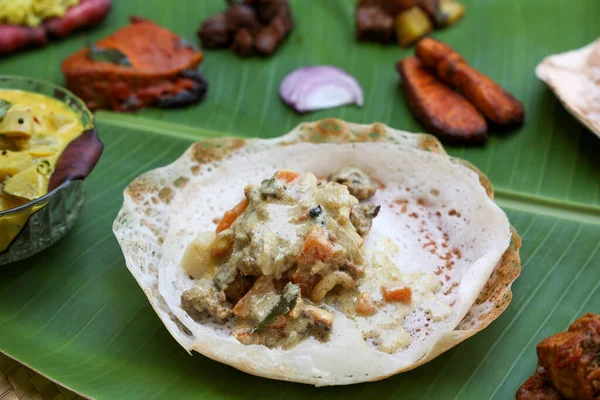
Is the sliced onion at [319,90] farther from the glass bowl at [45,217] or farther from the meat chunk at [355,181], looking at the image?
the glass bowl at [45,217]

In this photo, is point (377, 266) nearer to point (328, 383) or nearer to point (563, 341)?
point (328, 383)

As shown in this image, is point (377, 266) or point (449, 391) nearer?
point (449, 391)

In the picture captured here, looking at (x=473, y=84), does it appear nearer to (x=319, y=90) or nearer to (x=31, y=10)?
(x=319, y=90)

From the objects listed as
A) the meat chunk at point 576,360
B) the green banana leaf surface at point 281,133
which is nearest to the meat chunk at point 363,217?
the green banana leaf surface at point 281,133

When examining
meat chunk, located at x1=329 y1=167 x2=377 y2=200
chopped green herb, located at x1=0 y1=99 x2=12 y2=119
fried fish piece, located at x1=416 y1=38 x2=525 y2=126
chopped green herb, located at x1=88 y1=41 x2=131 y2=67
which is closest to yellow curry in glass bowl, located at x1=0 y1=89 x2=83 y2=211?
chopped green herb, located at x1=0 y1=99 x2=12 y2=119

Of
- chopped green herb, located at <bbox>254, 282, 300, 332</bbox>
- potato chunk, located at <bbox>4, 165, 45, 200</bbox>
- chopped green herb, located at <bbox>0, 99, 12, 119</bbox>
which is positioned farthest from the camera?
chopped green herb, located at <bbox>0, 99, 12, 119</bbox>

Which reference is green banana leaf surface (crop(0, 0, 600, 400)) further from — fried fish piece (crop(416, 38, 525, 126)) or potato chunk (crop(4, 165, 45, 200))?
potato chunk (crop(4, 165, 45, 200))

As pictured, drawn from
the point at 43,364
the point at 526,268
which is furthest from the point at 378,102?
the point at 43,364
